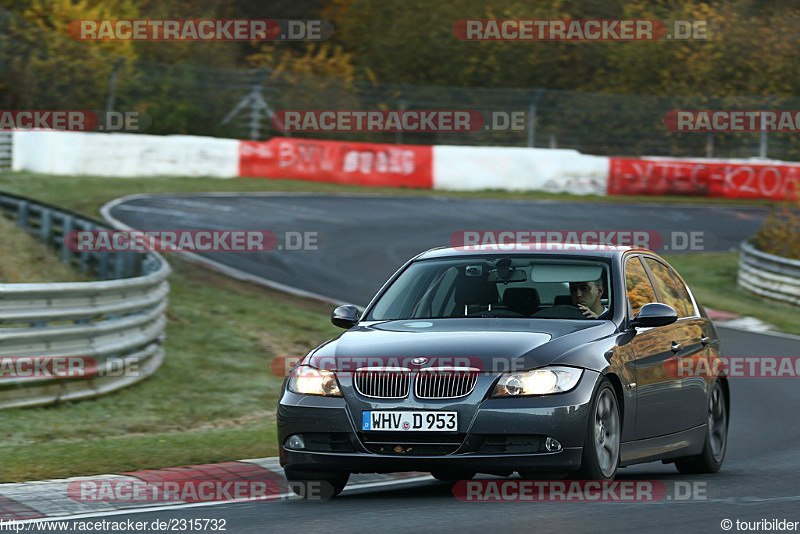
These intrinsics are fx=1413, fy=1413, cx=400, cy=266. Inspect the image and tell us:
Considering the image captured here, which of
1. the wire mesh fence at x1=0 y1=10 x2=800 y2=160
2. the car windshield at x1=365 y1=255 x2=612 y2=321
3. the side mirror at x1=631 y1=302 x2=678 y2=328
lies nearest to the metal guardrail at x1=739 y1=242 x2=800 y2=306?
the wire mesh fence at x1=0 y1=10 x2=800 y2=160

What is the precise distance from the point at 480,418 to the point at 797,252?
21.7 m

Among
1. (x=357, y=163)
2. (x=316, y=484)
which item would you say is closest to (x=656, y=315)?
(x=316, y=484)

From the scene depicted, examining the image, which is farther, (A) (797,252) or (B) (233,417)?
(A) (797,252)

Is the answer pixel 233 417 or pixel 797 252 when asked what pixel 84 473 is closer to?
pixel 233 417

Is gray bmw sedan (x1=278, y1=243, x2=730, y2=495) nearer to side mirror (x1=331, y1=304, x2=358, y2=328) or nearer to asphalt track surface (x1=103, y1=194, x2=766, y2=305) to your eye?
side mirror (x1=331, y1=304, x2=358, y2=328)

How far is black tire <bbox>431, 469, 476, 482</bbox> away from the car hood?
2.05 feet

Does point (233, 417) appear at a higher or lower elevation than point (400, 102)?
lower

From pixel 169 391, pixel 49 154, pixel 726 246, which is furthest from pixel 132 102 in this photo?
pixel 169 391

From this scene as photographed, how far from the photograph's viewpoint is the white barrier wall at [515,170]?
39.3 m

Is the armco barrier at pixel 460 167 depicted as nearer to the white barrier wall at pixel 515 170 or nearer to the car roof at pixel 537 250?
the white barrier wall at pixel 515 170

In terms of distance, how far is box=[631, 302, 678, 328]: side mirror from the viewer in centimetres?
828

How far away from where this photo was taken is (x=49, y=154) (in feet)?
118

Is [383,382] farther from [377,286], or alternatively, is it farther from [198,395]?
[377,286]

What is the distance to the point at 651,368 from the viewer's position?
854 cm
